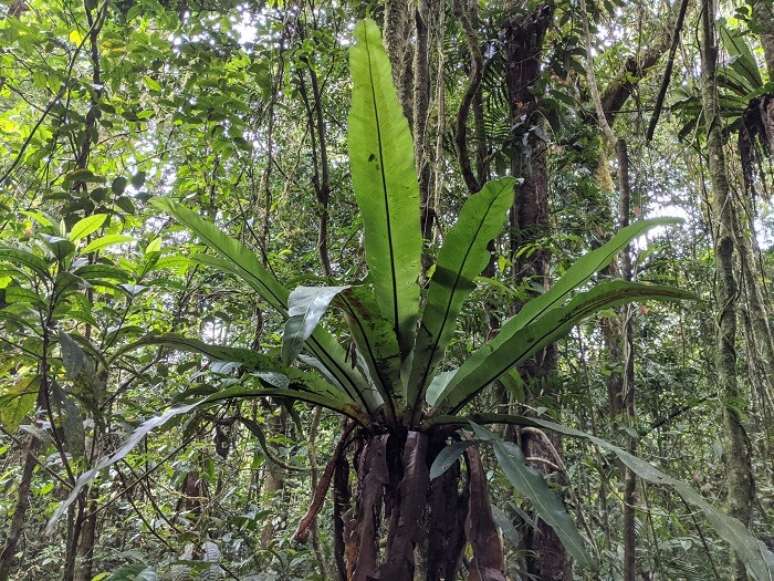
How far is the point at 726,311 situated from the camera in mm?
1897

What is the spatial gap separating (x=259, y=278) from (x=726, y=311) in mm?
1655

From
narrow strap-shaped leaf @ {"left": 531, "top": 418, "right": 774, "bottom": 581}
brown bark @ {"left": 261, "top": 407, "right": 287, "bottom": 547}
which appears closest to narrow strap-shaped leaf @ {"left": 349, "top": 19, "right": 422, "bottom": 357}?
narrow strap-shaped leaf @ {"left": 531, "top": 418, "right": 774, "bottom": 581}

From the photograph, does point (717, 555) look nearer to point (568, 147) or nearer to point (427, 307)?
point (568, 147)

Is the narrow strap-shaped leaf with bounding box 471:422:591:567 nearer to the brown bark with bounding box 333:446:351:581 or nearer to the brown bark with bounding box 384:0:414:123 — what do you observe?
the brown bark with bounding box 333:446:351:581

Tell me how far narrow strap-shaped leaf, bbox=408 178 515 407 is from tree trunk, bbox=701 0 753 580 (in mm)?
1140

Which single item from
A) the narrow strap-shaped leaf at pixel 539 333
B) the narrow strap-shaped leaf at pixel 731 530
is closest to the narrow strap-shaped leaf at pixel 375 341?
the narrow strap-shaped leaf at pixel 539 333

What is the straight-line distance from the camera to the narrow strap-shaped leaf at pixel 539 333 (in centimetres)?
106

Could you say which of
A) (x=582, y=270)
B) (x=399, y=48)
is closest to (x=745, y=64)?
(x=399, y=48)

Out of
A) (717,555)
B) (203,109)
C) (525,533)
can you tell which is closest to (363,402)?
(525,533)

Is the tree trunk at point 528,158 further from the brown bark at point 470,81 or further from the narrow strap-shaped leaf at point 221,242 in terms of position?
the narrow strap-shaped leaf at point 221,242

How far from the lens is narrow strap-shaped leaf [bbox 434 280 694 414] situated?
1.06 meters

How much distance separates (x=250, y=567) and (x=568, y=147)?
2.61 meters

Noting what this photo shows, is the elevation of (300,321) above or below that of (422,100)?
below

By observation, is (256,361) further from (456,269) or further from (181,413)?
(456,269)
